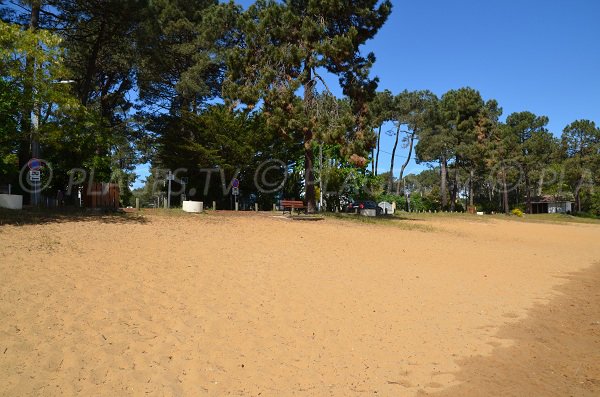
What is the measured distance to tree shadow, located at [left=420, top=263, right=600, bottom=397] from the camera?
5.07 meters

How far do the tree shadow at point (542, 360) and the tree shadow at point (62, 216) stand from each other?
12.7m

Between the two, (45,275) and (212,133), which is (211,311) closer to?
(45,275)

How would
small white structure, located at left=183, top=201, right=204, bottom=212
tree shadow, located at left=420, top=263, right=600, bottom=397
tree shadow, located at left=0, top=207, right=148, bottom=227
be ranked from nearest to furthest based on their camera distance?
1. tree shadow, located at left=420, top=263, right=600, bottom=397
2. tree shadow, located at left=0, top=207, right=148, bottom=227
3. small white structure, located at left=183, top=201, right=204, bottom=212

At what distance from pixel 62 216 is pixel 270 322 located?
38.0ft

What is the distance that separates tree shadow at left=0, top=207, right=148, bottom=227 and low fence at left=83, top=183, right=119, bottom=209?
68cm

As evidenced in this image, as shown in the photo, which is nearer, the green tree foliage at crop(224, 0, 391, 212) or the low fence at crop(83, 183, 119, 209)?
the low fence at crop(83, 183, 119, 209)

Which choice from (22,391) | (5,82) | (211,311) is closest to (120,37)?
(5,82)

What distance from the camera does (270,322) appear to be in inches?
269

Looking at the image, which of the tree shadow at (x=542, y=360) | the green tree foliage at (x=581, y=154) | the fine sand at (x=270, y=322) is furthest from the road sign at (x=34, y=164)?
the green tree foliage at (x=581, y=154)

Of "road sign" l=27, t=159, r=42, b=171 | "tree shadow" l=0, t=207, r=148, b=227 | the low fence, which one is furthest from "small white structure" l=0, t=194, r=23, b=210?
the low fence

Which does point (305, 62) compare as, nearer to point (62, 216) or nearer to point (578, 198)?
point (62, 216)

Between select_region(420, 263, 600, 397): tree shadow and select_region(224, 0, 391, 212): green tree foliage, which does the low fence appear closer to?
select_region(224, 0, 391, 212): green tree foliage

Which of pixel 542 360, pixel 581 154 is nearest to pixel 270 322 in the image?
pixel 542 360

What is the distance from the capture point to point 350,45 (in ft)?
76.0
